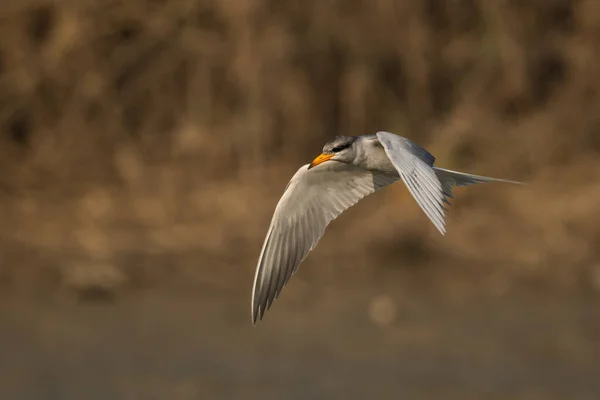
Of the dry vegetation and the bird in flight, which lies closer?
the bird in flight

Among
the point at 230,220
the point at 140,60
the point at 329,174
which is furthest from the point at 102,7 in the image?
the point at 329,174

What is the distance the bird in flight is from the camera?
14.1 feet

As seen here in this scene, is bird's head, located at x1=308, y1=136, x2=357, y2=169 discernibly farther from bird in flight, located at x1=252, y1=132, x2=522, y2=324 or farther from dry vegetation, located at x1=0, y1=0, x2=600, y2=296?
dry vegetation, located at x1=0, y1=0, x2=600, y2=296

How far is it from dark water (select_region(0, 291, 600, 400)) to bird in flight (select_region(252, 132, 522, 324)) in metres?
2.50

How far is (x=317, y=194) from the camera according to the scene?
470 cm

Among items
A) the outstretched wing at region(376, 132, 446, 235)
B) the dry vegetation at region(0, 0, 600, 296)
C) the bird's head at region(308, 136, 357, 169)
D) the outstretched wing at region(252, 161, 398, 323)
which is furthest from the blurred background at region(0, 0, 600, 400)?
the outstretched wing at region(376, 132, 446, 235)

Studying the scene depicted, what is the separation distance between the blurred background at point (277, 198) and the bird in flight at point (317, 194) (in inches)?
98.7

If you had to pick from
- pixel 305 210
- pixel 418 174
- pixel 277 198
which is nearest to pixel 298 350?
pixel 277 198

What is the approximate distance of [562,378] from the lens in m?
7.24

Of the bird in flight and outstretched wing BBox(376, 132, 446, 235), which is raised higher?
outstretched wing BBox(376, 132, 446, 235)

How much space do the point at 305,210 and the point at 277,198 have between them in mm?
3789

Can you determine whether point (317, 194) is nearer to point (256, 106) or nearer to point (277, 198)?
point (277, 198)

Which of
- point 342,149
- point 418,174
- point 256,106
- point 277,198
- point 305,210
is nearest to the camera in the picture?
point 418,174

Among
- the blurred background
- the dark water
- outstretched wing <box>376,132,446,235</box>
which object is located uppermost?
outstretched wing <box>376,132,446,235</box>
